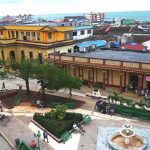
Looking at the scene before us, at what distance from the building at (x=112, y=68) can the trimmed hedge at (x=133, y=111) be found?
5935 mm

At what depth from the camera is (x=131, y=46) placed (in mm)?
47781

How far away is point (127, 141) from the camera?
71.9 ft

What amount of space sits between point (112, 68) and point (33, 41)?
65.5 ft

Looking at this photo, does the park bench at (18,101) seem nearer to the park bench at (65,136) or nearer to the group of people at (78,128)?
the group of people at (78,128)

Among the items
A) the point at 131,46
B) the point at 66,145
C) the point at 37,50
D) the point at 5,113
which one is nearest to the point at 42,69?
the point at 5,113

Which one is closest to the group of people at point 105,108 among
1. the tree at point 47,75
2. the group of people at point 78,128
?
the group of people at point 78,128

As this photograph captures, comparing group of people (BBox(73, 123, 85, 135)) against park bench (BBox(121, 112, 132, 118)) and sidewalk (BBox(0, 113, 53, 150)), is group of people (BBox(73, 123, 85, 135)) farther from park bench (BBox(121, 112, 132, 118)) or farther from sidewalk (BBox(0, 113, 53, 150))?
park bench (BBox(121, 112, 132, 118))

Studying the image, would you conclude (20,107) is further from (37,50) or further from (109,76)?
(37,50)

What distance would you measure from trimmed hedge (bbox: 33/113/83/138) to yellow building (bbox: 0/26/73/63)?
20.4 m

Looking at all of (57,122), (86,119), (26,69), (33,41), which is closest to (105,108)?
(86,119)

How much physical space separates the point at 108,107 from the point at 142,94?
22.6 ft

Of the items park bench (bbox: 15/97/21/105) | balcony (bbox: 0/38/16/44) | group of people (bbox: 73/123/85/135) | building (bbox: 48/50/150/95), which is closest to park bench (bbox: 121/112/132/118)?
group of people (bbox: 73/123/85/135)

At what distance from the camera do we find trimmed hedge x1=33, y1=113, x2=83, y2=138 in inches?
950

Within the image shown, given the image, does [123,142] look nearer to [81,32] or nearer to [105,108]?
[105,108]
